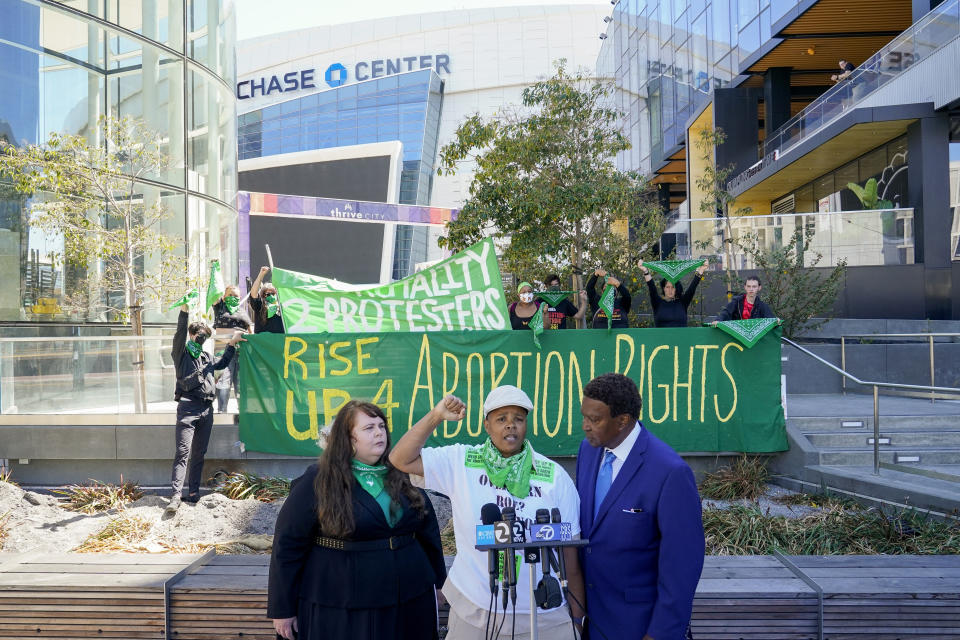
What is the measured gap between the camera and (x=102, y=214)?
50.4ft

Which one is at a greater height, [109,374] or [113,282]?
[113,282]

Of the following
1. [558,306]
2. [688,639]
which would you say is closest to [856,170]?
[558,306]

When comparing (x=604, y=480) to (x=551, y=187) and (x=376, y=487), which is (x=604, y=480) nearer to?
(x=376, y=487)

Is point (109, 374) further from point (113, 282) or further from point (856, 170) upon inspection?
point (856, 170)

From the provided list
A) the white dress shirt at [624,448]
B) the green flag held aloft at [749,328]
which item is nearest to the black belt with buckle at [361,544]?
the white dress shirt at [624,448]

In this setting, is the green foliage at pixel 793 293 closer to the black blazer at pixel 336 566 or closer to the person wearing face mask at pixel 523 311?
the person wearing face mask at pixel 523 311

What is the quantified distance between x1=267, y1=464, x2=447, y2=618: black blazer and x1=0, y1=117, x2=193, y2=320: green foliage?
9598 millimetres

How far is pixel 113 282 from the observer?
1452 centimetres

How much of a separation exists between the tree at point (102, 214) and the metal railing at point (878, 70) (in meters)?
16.7

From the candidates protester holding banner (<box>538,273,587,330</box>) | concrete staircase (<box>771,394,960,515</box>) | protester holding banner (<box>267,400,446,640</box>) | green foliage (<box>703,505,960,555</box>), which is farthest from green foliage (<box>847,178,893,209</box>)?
protester holding banner (<box>267,400,446,640</box>)

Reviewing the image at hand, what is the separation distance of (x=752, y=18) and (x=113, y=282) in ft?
72.0

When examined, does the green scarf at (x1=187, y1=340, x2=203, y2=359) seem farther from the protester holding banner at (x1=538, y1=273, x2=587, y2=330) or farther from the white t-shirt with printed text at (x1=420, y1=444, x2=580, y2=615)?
the white t-shirt with printed text at (x1=420, y1=444, x2=580, y2=615)

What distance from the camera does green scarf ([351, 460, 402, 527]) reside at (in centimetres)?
369

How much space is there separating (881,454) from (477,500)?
22.4 ft
